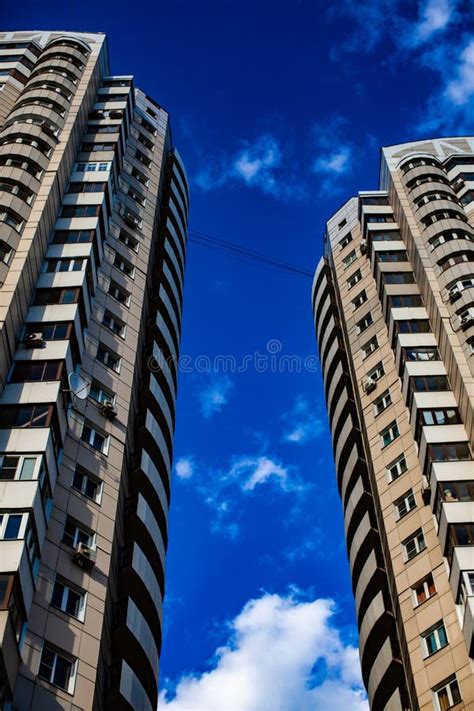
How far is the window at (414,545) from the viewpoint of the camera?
112 feet

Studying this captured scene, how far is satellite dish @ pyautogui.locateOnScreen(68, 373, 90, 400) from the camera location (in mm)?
33625

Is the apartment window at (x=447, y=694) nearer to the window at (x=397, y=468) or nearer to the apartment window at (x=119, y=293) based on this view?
the window at (x=397, y=468)

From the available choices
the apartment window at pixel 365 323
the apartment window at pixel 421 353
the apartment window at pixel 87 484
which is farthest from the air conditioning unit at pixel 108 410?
the apartment window at pixel 365 323

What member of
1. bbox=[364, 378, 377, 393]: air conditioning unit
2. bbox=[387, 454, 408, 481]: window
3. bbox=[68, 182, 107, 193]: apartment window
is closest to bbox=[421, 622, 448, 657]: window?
bbox=[387, 454, 408, 481]: window

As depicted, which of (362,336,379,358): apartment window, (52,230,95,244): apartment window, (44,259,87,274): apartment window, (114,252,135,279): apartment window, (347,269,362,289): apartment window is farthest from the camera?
(347,269,362,289): apartment window

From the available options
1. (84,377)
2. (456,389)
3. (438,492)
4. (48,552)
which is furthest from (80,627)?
(456,389)

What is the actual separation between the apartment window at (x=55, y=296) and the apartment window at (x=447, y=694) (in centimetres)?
2117

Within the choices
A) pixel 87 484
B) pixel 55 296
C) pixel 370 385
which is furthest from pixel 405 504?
pixel 55 296

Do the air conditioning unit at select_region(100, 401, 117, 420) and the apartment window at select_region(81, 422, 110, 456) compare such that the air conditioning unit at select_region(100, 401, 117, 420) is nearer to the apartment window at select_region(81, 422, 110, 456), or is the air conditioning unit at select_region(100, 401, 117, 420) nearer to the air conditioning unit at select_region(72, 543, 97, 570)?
the apartment window at select_region(81, 422, 110, 456)

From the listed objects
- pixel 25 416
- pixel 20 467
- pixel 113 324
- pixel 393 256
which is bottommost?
pixel 20 467

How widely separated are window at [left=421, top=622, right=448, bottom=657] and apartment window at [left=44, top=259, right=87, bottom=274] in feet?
70.5

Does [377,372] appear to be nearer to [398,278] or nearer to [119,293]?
[398,278]

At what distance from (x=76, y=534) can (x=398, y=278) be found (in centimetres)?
2513

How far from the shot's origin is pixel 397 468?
126 ft
